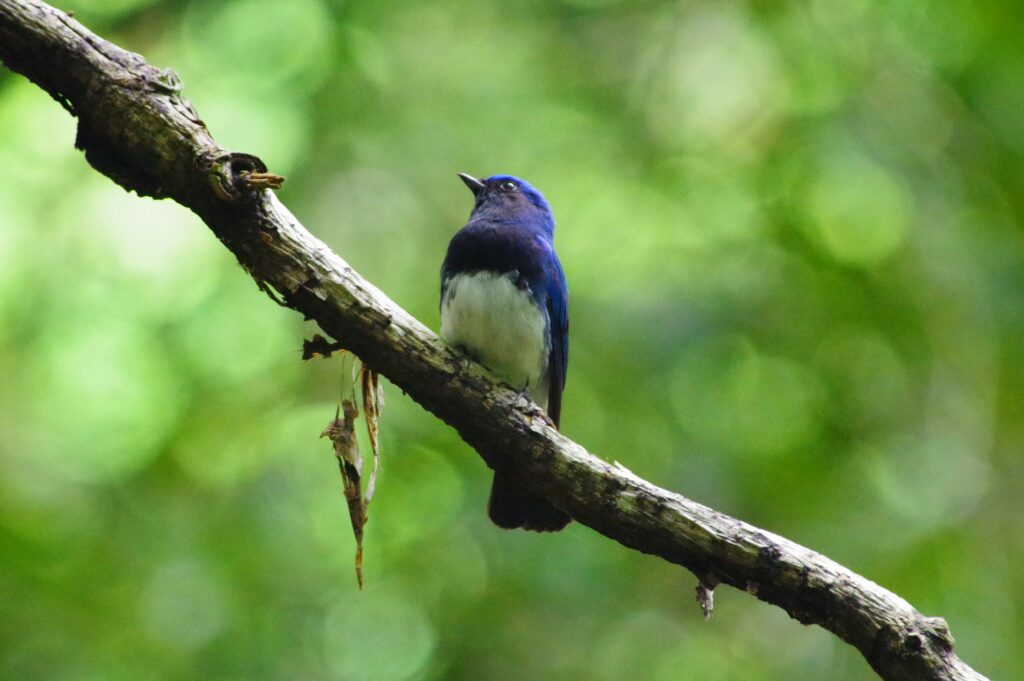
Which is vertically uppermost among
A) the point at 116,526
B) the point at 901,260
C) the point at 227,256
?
the point at 901,260

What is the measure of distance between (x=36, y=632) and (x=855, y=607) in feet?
11.5

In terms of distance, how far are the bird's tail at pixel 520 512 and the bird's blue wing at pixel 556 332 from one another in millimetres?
522

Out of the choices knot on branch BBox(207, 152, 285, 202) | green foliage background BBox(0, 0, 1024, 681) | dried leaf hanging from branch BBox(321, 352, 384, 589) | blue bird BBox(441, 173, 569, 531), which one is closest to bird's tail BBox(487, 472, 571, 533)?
blue bird BBox(441, 173, 569, 531)

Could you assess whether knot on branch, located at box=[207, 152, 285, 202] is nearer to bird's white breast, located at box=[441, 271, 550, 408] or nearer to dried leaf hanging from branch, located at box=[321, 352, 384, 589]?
dried leaf hanging from branch, located at box=[321, 352, 384, 589]

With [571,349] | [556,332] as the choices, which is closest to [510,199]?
[556,332]

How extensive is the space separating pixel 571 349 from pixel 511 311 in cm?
159

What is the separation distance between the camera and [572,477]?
11.2 ft

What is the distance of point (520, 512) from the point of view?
14.3 ft

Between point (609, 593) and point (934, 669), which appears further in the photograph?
point (609, 593)

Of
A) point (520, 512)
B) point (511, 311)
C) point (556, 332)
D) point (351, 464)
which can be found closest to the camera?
point (351, 464)

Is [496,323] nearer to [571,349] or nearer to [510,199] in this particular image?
[510,199]

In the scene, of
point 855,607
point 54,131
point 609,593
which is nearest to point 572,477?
point 855,607

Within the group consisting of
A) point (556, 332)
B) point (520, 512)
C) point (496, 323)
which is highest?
point (556, 332)

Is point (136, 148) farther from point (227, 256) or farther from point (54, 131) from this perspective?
point (54, 131)
